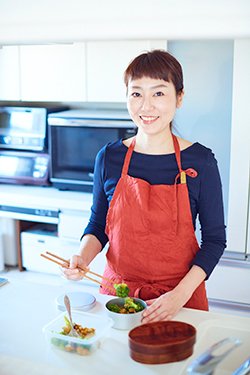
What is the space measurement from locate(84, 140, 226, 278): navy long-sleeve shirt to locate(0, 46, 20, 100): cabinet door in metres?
1.71

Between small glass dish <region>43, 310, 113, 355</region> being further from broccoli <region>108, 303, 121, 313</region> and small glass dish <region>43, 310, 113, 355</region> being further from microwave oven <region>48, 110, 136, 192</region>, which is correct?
microwave oven <region>48, 110, 136, 192</region>

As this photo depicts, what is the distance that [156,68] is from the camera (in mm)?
1479

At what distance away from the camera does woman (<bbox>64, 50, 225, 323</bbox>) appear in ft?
4.89

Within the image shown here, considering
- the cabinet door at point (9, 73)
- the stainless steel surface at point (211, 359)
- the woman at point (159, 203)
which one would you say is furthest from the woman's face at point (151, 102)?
the cabinet door at point (9, 73)

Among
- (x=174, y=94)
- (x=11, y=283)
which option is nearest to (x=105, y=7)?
(x=174, y=94)

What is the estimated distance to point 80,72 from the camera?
9.71 ft

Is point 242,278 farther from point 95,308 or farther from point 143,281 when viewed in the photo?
point 95,308

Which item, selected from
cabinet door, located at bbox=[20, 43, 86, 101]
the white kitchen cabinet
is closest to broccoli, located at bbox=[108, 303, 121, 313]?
the white kitchen cabinet

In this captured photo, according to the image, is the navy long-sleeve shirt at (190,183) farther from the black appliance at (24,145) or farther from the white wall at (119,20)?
the black appliance at (24,145)

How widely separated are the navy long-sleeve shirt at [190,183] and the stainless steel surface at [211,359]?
36cm

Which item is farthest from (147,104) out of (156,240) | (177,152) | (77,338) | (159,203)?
(77,338)

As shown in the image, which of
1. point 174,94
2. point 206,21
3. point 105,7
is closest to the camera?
point 174,94

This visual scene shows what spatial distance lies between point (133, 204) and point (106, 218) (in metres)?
0.11

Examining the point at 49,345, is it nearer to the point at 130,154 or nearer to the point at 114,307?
the point at 114,307
